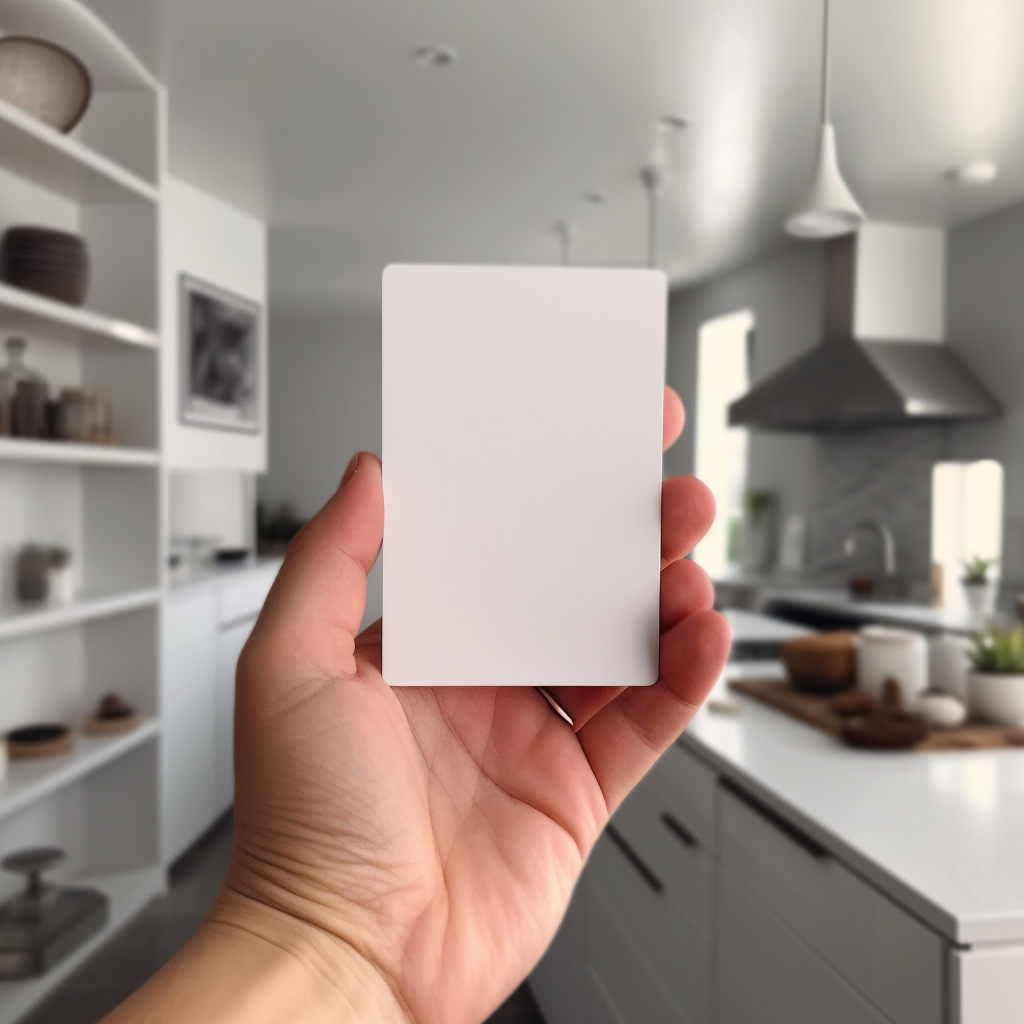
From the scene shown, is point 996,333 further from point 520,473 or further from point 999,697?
point 520,473

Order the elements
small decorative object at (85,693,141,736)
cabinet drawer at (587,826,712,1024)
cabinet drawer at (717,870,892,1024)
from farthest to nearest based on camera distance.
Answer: small decorative object at (85,693,141,736)
cabinet drawer at (587,826,712,1024)
cabinet drawer at (717,870,892,1024)

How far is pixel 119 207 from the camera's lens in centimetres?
272

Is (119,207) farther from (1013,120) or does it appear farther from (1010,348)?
(1010,348)

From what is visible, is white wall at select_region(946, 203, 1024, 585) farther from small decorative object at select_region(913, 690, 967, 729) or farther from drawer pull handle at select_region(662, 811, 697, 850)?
drawer pull handle at select_region(662, 811, 697, 850)

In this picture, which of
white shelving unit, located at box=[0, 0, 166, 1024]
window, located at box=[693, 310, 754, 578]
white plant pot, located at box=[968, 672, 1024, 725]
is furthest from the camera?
window, located at box=[693, 310, 754, 578]

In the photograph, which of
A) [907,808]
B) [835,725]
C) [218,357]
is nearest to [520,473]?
[907,808]

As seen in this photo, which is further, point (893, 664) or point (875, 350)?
point (875, 350)

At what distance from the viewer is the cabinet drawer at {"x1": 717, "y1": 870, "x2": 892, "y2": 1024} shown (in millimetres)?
1131

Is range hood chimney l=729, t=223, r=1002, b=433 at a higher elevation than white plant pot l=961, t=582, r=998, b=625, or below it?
higher

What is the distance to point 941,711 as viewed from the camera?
1.68 metres

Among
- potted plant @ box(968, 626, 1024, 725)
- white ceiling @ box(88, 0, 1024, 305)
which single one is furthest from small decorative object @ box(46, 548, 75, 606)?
potted plant @ box(968, 626, 1024, 725)

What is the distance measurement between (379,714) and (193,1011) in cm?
22

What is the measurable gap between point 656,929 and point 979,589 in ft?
9.03

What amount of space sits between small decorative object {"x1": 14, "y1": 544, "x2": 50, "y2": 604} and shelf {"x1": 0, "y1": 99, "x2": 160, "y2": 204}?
1.02m
